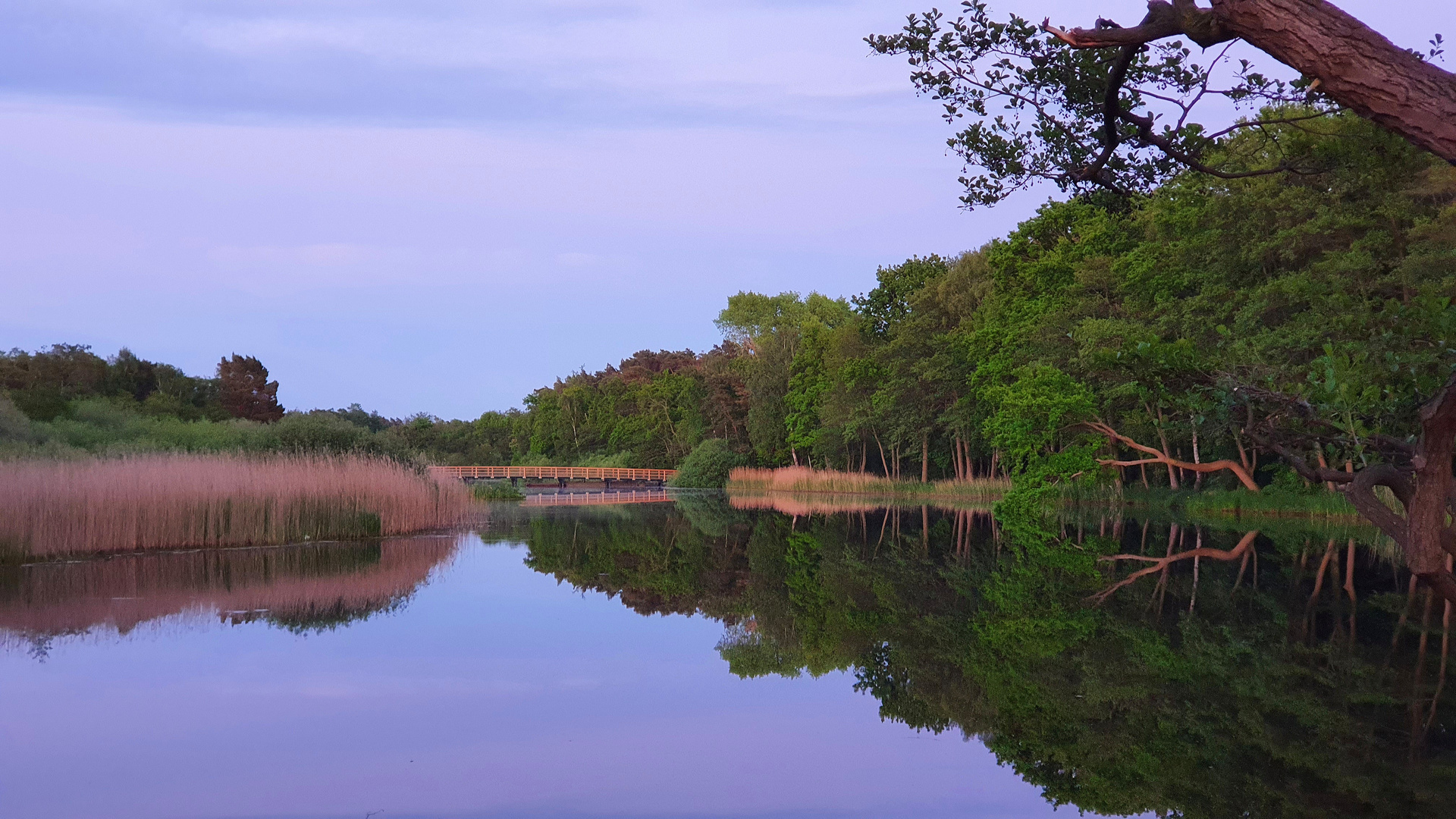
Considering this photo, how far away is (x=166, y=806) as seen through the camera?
4.53 meters

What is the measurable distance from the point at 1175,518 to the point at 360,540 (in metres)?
16.6

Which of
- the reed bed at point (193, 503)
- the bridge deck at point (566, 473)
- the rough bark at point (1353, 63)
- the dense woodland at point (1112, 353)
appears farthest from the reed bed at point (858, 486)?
the rough bark at point (1353, 63)

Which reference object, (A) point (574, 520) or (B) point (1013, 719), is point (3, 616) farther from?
(A) point (574, 520)

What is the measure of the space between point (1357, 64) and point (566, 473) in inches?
2122

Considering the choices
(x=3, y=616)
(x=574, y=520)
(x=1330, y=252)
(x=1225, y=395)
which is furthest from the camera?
(x=574, y=520)

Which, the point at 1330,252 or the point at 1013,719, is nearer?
the point at 1013,719

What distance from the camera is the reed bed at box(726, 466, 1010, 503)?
35.3 metres

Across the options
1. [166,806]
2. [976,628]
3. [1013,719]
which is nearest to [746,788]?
[1013,719]

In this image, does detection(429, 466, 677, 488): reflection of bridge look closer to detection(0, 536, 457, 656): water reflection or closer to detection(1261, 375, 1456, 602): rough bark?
detection(0, 536, 457, 656): water reflection

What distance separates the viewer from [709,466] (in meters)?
52.0

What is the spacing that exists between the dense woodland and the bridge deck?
191 inches

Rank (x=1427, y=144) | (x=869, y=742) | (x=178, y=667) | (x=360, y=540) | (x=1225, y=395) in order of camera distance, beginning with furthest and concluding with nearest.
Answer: (x=360, y=540) < (x=178, y=667) < (x=1225, y=395) < (x=869, y=742) < (x=1427, y=144)

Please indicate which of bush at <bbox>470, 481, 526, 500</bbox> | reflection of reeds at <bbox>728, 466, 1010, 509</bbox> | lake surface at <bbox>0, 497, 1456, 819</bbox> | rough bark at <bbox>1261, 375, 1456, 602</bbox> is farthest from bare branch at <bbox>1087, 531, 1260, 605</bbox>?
bush at <bbox>470, 481, 526, 500</bbox>

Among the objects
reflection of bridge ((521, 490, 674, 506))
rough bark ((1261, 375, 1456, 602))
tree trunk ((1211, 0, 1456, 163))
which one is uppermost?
tree trunk ((1211, 0, 1456, 163))
